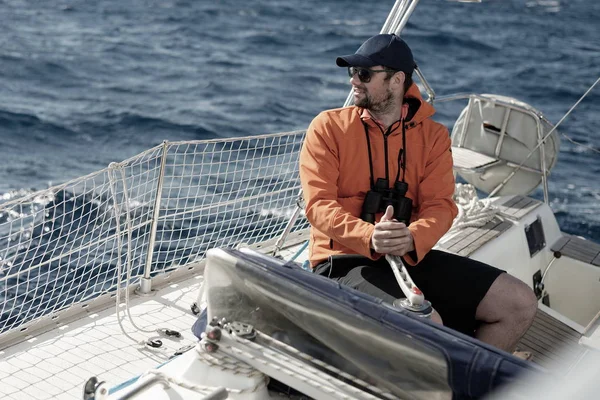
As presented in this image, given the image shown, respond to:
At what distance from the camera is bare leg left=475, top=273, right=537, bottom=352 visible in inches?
143

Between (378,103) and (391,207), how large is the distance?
59 cm

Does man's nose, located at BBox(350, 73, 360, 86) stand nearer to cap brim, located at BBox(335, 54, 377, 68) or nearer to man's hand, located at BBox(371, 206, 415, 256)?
cap brim, located at BBox(335, 54, 377, 68)

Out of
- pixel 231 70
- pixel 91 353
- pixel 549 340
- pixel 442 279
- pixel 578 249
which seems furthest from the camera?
pixel 231 70

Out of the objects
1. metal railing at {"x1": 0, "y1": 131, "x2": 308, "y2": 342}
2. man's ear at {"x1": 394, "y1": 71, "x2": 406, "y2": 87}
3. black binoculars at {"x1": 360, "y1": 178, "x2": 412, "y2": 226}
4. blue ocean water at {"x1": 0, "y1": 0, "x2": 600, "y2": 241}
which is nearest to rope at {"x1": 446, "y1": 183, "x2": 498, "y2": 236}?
metal railing at {"x1": 0, "y1": 131, "x2": 308, "y2": 342}

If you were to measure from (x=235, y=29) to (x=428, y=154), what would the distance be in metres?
14.6

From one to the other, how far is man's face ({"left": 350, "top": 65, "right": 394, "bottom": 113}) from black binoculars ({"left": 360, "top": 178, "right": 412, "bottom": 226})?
0.33 m

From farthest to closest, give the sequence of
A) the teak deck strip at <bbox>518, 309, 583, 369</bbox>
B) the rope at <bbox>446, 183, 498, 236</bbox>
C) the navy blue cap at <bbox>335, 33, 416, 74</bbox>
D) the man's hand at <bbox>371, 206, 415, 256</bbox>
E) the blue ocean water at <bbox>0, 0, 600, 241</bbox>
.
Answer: the blue ocean water at <bbox>0, 0, 600, 241</bbox> < the rope at <bbox>446, 183, 498, 236</bbox> < the teak deck strip at <bbox>518, 309, 583, 369</bbox> < the navy blue cap at <bbox>335, 33, 416, 74</bbox> < the man's hand at <bbox>371, 206, 415, 256</bbox>

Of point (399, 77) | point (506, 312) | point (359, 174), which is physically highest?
point (399, 77)

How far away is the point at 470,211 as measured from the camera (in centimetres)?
538

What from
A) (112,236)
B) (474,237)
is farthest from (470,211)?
(112,236)

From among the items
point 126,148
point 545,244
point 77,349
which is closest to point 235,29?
point 126,148

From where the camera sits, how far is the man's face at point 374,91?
3.88m

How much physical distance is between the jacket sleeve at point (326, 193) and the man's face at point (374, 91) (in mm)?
169

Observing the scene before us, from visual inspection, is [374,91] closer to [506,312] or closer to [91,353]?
[506,312]
